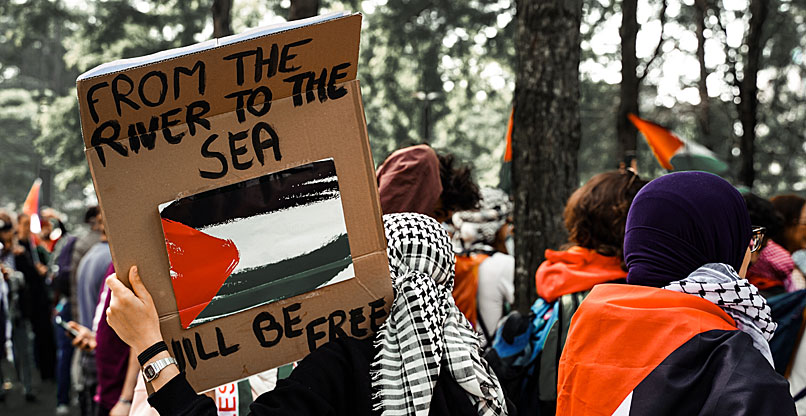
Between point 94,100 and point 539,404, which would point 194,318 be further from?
point 539,404

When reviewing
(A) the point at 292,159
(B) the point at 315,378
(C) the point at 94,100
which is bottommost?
(B) the point at 315,378

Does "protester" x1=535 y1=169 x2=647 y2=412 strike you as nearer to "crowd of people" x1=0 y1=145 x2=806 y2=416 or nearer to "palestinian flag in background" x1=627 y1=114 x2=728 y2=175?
"crowd of people" x1=0 y1=145 x2=806 y2=416

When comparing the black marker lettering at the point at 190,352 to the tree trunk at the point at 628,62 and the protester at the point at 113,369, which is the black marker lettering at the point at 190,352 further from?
the tree trunk at the point at 628,62

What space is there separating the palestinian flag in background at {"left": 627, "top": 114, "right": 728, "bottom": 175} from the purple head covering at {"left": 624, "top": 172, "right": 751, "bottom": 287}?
4.11 meters

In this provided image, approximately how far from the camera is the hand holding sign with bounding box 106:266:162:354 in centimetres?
172

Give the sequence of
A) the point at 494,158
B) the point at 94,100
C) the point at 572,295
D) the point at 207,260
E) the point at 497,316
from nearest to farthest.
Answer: the point at 94,100 → the point at 207,260 → the point at 572,295 → the point at 497,316 → the point at 494,158

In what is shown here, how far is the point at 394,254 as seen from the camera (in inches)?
82.7

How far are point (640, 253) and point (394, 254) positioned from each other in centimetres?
71

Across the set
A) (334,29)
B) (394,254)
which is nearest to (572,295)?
(394,254)

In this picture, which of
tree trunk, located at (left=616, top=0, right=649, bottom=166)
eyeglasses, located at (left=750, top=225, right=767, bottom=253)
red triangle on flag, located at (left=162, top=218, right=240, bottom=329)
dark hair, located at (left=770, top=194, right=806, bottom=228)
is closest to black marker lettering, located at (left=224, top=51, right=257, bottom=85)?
red triangle on flag, located at (left=162, top=218, right=240, bottom=329)

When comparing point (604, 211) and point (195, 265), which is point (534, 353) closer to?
point (604, 211)

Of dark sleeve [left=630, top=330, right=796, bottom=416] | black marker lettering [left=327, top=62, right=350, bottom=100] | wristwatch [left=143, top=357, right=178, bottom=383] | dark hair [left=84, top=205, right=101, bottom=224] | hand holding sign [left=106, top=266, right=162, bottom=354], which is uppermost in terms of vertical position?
black marker lettering [left=327, top=62, right=350, bottom=100]

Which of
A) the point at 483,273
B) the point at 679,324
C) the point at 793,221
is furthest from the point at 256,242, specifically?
the point at 793,221

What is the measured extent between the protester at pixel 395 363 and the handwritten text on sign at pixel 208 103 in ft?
1.05
